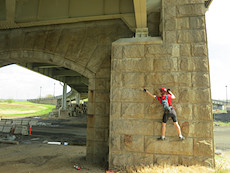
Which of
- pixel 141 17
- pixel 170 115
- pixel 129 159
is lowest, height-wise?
pixel 129 159

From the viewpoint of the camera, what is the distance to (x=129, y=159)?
15.5 feet

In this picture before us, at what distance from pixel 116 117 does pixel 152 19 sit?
357 centimetres

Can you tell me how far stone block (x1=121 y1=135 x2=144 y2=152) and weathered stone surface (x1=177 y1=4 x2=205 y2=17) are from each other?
3.91 m

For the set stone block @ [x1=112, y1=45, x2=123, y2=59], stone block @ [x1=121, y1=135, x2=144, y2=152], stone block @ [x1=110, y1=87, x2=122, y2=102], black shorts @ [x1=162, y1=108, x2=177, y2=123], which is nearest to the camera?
black shorts @ [x1=162, y1=108, x2=177, y2=123]

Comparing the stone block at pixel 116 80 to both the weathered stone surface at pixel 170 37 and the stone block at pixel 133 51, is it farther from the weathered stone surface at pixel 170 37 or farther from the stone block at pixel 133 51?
the weathered stone surface at pixel 170 37

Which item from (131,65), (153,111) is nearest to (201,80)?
(153,111)

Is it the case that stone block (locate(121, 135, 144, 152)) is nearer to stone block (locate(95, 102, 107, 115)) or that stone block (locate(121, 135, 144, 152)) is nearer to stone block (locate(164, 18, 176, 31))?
stone block (locate(95, 102, 107, 115))

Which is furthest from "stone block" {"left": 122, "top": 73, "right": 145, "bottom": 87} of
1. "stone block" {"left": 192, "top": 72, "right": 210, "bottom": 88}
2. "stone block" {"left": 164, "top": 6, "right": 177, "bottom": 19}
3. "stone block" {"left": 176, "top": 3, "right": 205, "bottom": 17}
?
"stone block" {"left": 176, "top": 3, "right": 205, "bottom": 17}

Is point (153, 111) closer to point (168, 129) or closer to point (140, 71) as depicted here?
point (168, 129)

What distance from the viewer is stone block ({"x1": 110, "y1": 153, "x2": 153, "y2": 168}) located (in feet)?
15.2

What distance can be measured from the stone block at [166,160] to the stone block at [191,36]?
333 centimetres

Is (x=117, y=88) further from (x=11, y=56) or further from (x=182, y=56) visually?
(x=11, y=56)

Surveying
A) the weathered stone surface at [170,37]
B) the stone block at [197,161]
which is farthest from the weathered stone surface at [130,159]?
the weathered stone surface at [170,37]

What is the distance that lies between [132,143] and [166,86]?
6.26 ft
